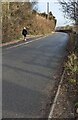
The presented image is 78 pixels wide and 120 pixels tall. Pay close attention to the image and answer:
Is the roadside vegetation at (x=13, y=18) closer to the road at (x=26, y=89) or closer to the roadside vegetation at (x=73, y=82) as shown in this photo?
the road at (x=26, y=89)

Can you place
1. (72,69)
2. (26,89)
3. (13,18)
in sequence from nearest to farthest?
(26,89) → (72,69) → (13,18)

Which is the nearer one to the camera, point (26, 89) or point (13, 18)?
point (26, 89)

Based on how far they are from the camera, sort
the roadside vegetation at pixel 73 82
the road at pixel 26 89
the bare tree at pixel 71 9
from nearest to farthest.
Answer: the road at pixel 26 89 < the roadside vegetation at pixel 73 82 < the bare tree at pixel 71 9

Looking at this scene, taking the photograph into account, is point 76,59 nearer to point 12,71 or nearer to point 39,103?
point 12,71

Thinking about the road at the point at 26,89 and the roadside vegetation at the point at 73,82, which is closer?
the road at the point at 26,89

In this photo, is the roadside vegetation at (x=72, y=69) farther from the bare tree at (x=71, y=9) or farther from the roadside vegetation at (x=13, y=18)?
the roadside vegetation at (x=13, y=18)

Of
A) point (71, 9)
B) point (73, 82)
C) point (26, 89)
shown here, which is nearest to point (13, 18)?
point (71, 9)

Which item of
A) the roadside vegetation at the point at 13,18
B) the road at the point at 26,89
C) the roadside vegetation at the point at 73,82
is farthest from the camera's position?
the roadside vegetation at the point at 13,18

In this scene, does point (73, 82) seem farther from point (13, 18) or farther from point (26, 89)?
point (13, 18)

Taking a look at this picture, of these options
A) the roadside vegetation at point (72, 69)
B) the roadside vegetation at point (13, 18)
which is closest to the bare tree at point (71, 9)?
the roadside vegetation at point (72, 69)

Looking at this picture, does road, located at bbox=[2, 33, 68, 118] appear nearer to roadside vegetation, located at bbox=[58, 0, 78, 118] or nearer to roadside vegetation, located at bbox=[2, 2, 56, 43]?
roadside vegetation, located at bbox=[58, 0, 78, 118]

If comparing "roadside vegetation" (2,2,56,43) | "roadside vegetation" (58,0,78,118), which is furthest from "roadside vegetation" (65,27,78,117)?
"roadside vegetation" (2,2,56,43)

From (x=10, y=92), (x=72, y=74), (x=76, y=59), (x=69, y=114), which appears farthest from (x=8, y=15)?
(x=69, y=114)

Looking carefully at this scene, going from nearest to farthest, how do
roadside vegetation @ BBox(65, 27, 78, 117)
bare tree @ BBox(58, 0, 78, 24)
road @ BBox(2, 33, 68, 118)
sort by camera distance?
1. road @ BBox(2, 33, 68, 118)
2. roadside vegetation @ BBox(65, 27, 78, 117)
3. bare tree @ BBox(58, 0, 78, 24)
